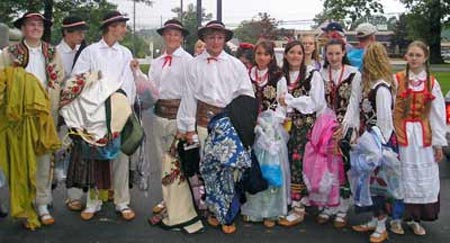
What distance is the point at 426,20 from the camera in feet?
145

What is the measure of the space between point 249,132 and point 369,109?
39.1 inches

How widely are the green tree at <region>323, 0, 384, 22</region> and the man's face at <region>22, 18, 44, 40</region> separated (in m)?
30.8

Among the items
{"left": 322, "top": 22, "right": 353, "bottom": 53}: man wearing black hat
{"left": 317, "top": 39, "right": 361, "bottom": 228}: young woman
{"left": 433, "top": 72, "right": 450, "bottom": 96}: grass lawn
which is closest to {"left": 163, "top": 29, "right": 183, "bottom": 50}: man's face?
{"left": 317, "top": 39, "right": 361, "bottom": 228}: young woman

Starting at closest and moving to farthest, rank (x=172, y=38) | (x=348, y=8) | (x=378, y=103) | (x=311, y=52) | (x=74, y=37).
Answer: (x=378, y=103)
(x=311, y=52)
(x=172, y=38)
(x=74, y=37)
(x=348, y=8)

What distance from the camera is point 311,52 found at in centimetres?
560

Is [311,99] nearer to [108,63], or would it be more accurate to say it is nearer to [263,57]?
[263,57]

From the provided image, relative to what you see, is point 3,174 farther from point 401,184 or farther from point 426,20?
point 426,20

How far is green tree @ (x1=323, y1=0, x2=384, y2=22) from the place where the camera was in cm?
3538

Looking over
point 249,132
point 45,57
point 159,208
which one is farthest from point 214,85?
point 45,57

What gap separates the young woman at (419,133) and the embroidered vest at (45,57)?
2.94 meters

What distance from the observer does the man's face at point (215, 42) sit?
5.16 m

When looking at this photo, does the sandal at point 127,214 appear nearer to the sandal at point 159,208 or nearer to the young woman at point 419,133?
the sandal at point 159,208

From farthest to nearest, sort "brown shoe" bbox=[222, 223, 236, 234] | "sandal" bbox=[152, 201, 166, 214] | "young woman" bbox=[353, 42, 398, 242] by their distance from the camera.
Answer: "sandal" bbox=[152, 201, 166, 214]
"brown shoe" bbox=[222, 223, 236, 234]
"young woman" bbox=[353, 42, 398, 242]

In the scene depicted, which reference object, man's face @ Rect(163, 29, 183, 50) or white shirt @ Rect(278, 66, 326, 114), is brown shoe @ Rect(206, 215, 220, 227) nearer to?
white shirt @ Rect(278, 66, 326, 114)
